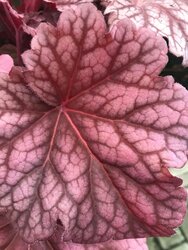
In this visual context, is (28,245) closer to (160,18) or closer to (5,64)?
(5,64)

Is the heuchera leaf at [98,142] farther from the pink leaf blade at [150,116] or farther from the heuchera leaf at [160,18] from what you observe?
the heuchera leaf at [160,18]

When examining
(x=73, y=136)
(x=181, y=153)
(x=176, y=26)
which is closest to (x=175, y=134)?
(x=181, y=153)

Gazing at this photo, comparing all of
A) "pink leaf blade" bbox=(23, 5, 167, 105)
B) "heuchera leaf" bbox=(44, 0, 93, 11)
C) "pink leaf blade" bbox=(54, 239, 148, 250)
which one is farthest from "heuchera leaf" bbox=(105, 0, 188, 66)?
"pink leaf blade" bbox=(54, 239, 148, 250)

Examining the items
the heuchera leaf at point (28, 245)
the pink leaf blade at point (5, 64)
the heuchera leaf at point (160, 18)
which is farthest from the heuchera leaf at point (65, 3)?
the heuchera leaf at point (28, 245)

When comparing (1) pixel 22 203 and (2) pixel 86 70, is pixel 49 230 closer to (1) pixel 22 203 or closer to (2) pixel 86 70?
(1) pixel 22 203

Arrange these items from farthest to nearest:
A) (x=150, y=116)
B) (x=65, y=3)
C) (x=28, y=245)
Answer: (x=65, y=3) → (x=28, y=245) → (x=150, y=116)

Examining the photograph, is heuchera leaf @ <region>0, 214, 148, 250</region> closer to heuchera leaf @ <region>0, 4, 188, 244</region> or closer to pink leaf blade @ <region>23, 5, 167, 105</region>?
heuchera leaf @ <region>0, 4, 188, 244</region>

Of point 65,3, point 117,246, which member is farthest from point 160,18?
point 117,246
